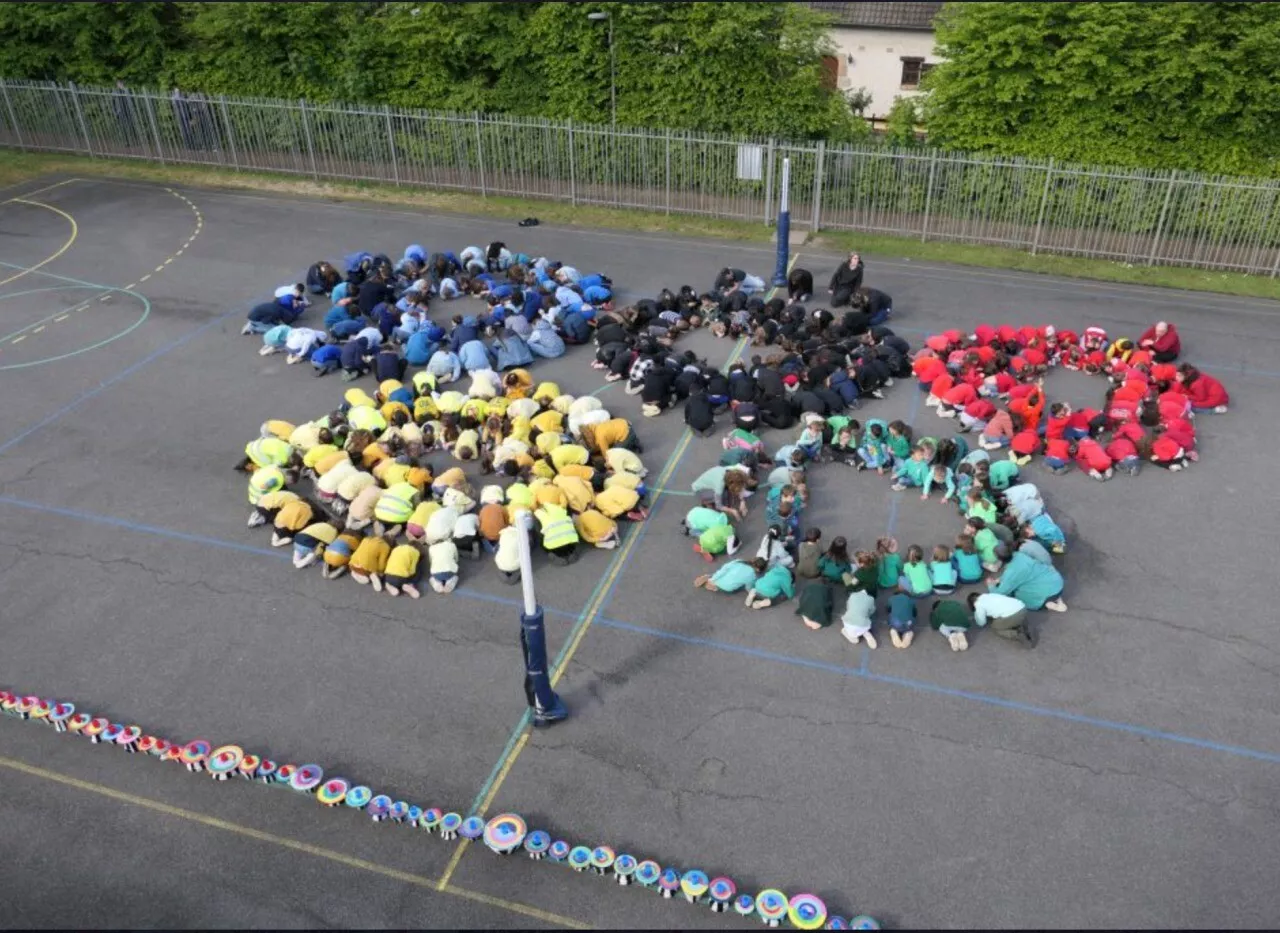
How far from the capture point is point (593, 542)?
1445 centimetres

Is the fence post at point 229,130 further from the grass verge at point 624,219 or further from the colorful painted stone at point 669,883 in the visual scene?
the colorful painted stone at point 669,883

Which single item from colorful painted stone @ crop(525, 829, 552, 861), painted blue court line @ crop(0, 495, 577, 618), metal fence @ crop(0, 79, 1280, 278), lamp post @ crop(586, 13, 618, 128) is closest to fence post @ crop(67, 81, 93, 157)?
metal fence @ crop(0, 79, 1280, 278)

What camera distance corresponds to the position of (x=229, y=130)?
33438 millimetres

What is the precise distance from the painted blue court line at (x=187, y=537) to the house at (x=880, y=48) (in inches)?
1162

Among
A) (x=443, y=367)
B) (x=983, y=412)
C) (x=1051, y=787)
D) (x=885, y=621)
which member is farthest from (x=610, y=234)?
(x=1051, y=787)

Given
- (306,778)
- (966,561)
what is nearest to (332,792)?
(306,778)

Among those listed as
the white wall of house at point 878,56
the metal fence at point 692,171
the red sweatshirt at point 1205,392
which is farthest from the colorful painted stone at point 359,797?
the white wall of house at point 878,56

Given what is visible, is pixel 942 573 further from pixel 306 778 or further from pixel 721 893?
pixel 306 778

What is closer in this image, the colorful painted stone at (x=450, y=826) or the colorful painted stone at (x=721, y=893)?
the colorful painted stone at (x=721, y=893)

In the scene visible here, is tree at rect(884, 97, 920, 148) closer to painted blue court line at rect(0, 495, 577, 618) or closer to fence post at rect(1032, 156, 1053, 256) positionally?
fence post at rect(1032, 156, 1053, 256)

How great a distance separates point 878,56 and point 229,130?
24.6 m

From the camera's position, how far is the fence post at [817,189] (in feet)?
89.1

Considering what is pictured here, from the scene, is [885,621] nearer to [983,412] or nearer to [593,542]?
[593,542]

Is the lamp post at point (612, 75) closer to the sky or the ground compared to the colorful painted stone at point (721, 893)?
closer to the sky
